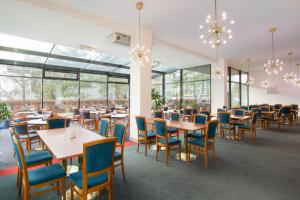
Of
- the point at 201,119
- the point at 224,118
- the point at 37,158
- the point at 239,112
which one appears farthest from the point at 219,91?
the point at 37,158

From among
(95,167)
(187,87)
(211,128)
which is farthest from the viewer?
(187,87)

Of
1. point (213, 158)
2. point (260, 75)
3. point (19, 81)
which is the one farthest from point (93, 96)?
point (260, 75)

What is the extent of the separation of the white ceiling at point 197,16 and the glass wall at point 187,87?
A: 3.77 meters

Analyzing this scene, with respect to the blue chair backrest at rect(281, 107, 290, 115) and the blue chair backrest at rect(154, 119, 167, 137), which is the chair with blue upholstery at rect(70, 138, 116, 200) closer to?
the blue chair backrest at rect(154, 119, 167, 137)

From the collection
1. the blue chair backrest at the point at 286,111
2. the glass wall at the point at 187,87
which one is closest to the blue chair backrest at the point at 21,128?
the glass wall at the point at 187,87

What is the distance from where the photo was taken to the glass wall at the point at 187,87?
10.4m

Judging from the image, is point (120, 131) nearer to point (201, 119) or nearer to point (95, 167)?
point (95, 167)

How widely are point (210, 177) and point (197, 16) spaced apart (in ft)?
14.3

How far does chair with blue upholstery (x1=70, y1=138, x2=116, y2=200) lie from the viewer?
5.92ft

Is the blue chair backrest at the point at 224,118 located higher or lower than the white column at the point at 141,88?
lower

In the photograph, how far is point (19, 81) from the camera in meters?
7.61

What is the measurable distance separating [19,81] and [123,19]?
6262 mm

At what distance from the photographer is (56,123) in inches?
154

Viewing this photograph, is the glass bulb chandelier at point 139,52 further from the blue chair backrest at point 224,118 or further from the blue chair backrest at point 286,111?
the blue chair backrest at point 286,111
